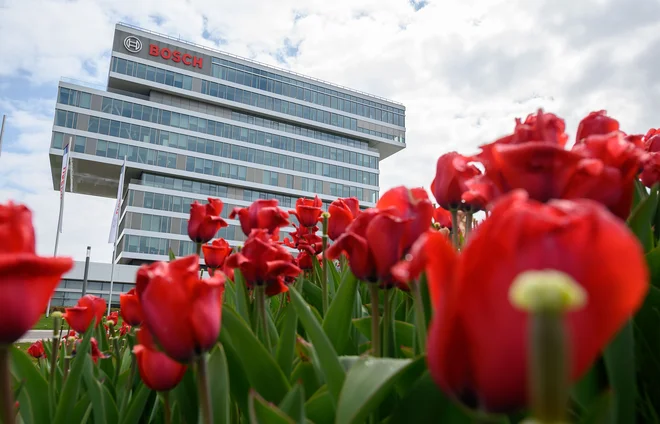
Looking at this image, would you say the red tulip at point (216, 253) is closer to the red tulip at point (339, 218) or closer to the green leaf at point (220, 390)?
the red tulip at point (339, 218)

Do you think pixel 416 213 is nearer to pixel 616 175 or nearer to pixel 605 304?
pixel 616 175

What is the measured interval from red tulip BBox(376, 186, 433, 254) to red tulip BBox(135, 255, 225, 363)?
0.32 metres

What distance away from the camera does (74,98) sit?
3872 centimetres

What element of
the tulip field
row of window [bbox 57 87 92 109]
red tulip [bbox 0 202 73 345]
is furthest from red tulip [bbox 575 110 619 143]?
row of window [bbox 57 87 92 109]

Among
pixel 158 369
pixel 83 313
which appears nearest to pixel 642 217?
pixel 158 369

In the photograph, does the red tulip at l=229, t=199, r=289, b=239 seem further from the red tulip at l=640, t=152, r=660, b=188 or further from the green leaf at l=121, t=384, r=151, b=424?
the red tulip at l=640, t=152, r=660, b=188

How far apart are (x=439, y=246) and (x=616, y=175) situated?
1.46ft

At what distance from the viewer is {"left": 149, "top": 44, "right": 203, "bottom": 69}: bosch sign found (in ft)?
141

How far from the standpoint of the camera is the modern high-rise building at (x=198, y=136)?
128 feet

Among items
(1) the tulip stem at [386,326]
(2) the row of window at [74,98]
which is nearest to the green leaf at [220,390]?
(1) the tulip stem at [386,326]

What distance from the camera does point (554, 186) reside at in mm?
664

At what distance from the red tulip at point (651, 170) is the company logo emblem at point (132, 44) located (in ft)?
153

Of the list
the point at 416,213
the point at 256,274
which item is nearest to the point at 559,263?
the point at 416,213

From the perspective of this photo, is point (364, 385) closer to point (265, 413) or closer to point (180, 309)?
point (265, 413)
